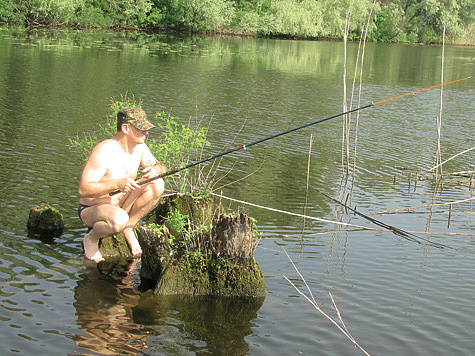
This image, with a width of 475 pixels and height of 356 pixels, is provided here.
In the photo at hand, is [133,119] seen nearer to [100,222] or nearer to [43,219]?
[100,222]

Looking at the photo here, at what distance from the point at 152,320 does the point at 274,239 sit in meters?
2.45

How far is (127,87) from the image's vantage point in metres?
19.0

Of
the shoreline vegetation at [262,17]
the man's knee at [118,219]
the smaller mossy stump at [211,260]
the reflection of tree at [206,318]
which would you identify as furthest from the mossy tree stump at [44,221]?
the shoreline vegetation at [262,17]

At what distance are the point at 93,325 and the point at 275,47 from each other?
A: 39067 millimetres

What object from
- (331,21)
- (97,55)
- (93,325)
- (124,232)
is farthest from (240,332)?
(331,21)

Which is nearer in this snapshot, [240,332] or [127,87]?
[240,332]

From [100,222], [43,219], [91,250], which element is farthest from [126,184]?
[43,219]

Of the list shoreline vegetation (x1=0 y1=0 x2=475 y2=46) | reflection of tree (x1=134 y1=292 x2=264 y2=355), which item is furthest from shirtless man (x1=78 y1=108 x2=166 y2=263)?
shoreline vegetation (x1=0 y1=0 x2=475 y2=46)

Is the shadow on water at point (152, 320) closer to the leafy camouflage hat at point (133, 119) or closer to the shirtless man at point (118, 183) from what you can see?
the shirtless man at point (118, 183)

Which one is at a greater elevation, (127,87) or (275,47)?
(275,47)

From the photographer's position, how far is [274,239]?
266 inches

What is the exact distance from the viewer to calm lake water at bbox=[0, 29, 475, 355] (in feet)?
14.6

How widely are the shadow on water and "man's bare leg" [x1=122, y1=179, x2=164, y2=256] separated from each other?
1.61 feet

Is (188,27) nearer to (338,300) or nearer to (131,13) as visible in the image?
(131,13)
